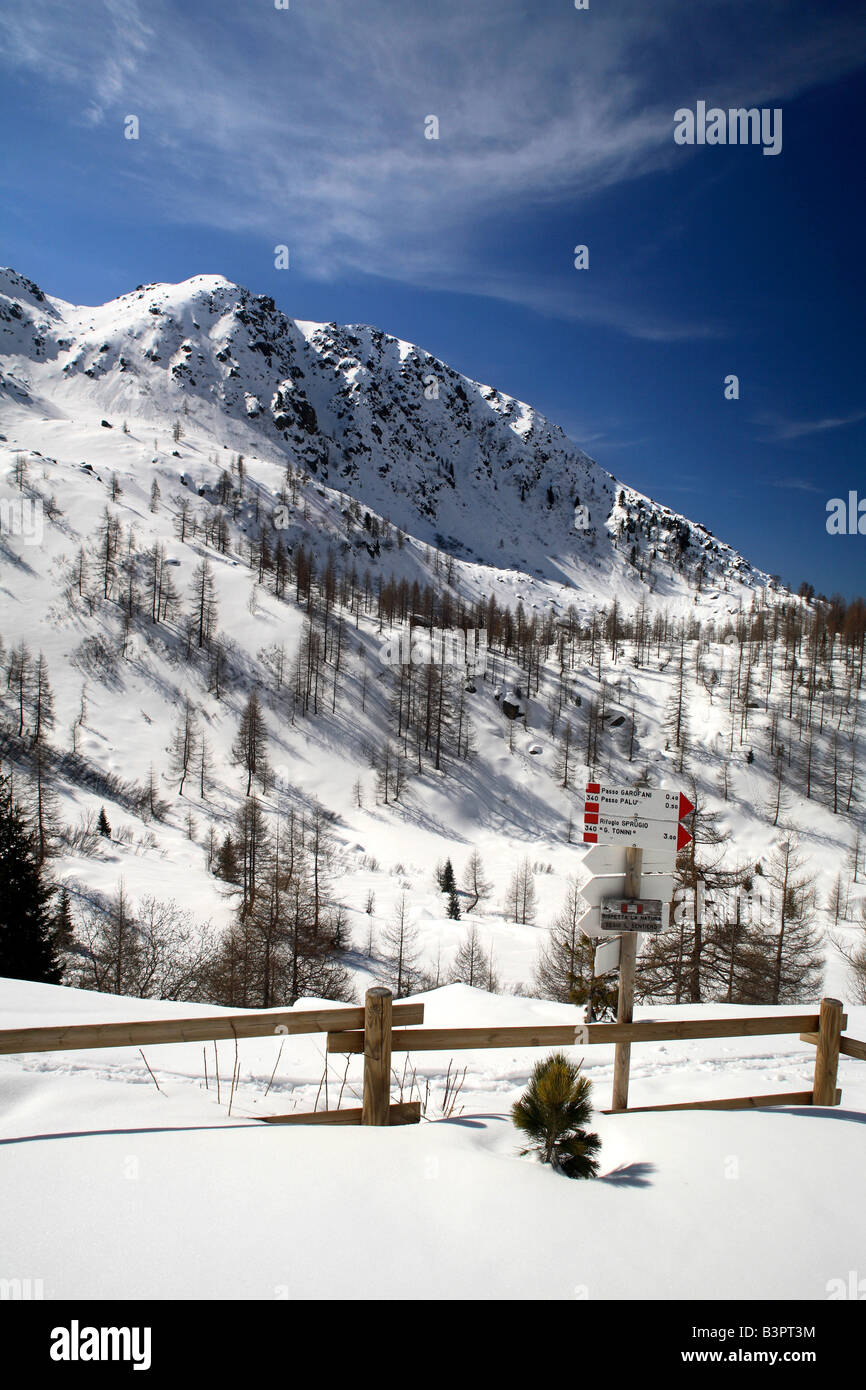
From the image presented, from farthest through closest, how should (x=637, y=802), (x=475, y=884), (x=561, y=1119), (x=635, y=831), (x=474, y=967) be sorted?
(x=475, y=884) < (x=474, y=967) < (x=637, y=802) < (x=635, y=831) < (x=561, y=1119)

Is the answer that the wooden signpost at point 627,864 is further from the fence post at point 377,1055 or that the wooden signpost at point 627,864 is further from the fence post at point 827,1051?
the fence post at point 377,1055

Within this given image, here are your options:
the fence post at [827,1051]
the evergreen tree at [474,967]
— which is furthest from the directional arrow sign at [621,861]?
the evergreen tree at [474,967]

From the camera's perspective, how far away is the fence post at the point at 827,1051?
540cm

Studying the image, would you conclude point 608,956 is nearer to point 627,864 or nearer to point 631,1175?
point 627,864

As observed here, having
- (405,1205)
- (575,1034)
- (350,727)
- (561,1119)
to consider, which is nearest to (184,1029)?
(405,1205)

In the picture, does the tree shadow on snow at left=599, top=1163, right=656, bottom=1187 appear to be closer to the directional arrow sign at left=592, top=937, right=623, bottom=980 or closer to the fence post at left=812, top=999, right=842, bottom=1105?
the directional arrow sign at left=592, top=937, right=623, bottom=980

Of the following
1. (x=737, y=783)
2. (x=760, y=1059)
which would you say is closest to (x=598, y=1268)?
(x=760, y=1059)

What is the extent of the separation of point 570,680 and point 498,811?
35.4 meters

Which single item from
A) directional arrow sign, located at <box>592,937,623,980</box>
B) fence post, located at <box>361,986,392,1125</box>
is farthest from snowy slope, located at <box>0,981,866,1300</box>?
directional arrow sign, located at <box>592,937,623,980</box>

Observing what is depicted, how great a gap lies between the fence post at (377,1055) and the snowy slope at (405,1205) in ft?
0.82

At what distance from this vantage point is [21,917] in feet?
56.2

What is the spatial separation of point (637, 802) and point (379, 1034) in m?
2.97
